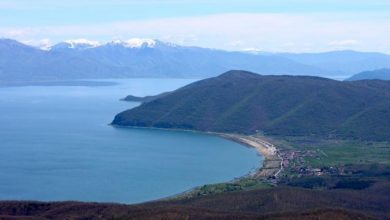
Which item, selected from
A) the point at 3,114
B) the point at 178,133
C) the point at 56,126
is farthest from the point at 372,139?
the point at 3,114

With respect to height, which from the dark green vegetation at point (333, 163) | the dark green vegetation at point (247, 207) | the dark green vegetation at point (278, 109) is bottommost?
the dark green vegetation at point (247, 207)

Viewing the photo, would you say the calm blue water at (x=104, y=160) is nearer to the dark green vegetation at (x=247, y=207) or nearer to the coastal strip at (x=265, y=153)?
the coastal strip at (x=265, y=153)

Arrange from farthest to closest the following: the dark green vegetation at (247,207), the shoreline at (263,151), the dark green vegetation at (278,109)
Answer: the dark green vegetation at (278,109) → the shoreline at (263,151) → the dark green vegetation at (247,207)

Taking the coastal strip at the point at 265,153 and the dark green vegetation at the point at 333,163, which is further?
the coastal strip at the point at 265,153

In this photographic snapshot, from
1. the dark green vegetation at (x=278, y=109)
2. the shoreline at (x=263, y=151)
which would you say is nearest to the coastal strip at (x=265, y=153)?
the shoreline at (x=263, y=151)

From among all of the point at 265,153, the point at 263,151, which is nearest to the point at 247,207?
the point at 265,153

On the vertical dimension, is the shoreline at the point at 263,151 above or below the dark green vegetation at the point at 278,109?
below

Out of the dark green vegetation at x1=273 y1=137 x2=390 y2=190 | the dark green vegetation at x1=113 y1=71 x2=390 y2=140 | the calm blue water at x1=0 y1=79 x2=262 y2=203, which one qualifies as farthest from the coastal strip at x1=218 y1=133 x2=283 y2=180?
the dark green vegetation at x1=113 y1=71 x2=390 y2=140

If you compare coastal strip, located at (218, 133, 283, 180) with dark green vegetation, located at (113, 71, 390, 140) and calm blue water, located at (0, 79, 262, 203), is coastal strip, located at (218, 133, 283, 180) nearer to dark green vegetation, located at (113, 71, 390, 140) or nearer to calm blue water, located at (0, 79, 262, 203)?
calm blue water, located at (0, 79, 262, 203)
